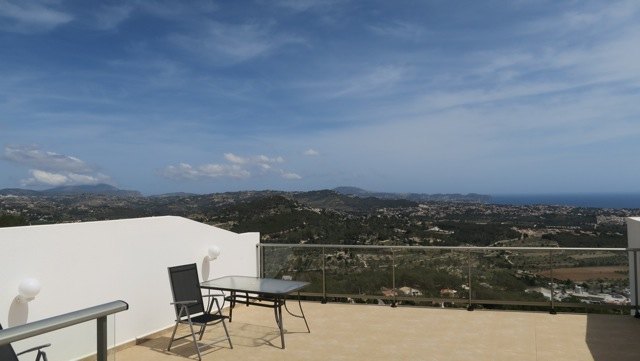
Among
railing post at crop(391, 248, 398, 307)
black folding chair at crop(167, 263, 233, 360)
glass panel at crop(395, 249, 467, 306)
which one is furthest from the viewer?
railing post at crop(391, 248, 398, 307)

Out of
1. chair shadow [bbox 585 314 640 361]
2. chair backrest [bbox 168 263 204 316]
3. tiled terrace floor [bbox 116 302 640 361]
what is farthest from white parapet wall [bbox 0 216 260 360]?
chair shadow [bbox 585 314 640 361]

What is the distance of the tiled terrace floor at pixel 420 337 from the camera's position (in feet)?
17.9

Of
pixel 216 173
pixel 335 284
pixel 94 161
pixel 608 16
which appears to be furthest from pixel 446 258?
pixel 216 173

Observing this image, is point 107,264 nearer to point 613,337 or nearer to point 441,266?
point 441,266

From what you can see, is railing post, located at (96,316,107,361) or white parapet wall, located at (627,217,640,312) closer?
railing post, located at (96,316,107,361)

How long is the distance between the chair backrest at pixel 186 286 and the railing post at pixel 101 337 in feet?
12.2

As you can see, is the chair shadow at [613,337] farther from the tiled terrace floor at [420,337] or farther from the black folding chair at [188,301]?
the black folding chair at [188,301]

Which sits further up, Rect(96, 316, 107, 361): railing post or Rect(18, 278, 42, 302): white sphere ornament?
Rect(96, 316, 107, 361): railing post

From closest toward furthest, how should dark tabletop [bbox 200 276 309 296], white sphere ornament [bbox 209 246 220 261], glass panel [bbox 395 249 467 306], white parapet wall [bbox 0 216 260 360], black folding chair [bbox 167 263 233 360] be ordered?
white parapet wall [bbox 0 216 260 360] < black folding chair [bbox 167 263 233 360] < dark tabletop [bbox 200 276 309 296] < white sphere ornament [bbox 209 246 220 261] < glass panel [bbox 395 249 467 306]

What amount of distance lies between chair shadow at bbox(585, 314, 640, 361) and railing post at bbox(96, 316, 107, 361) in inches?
200

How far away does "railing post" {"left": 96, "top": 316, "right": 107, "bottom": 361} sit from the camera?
7.55 feet

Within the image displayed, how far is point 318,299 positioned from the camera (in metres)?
8.69

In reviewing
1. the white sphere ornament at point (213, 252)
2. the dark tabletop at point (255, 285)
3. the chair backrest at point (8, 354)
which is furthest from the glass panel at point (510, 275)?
the chair backrest at point (8, 354)

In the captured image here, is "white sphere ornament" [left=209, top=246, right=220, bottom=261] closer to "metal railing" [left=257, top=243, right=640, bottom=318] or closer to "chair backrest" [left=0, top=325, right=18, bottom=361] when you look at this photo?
"metal railing" [left=257, top=243, right=640, bottom=318]
